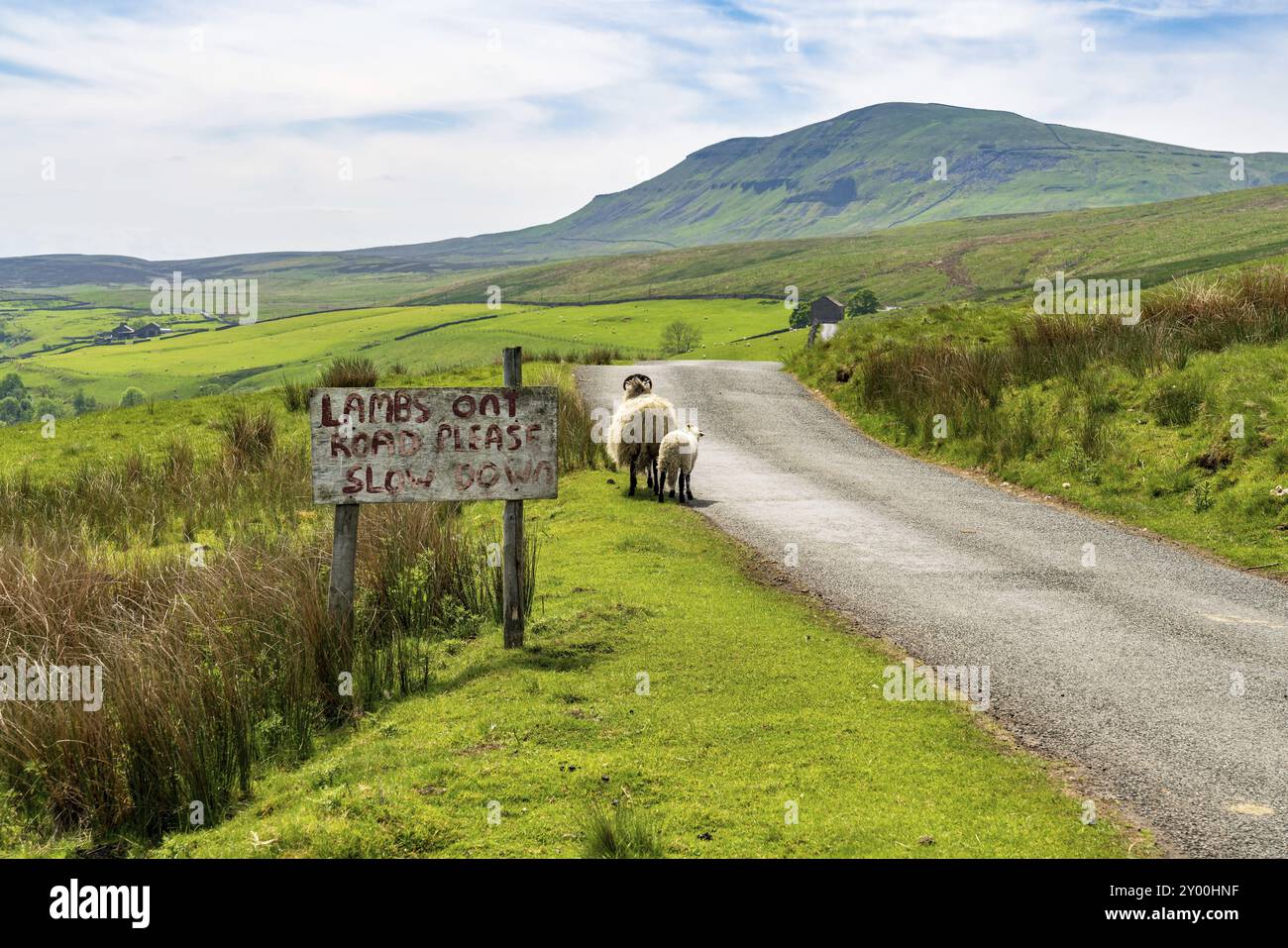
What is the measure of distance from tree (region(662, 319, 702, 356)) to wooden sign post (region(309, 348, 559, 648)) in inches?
3392

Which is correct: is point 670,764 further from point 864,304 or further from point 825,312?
point 864,304

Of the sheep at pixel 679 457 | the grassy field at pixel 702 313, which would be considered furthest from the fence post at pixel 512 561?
the grassy field at pixel 702 313

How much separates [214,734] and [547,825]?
2786 mm

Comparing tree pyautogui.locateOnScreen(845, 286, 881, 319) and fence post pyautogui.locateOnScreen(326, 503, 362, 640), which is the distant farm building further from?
tree pyautogui.locateOnScreen(845, 286, 881, 319)

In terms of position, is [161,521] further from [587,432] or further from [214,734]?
[214,734]

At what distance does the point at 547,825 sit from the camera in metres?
5.43

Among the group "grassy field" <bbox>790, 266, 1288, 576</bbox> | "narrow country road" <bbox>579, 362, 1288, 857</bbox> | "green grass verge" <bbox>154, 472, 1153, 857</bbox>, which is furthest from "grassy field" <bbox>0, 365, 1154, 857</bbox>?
"grassy field" <bbox>790, 266, 1288, 576</bbox>

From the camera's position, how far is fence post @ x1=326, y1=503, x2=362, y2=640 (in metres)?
8.12

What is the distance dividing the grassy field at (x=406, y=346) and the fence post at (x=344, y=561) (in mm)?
105363

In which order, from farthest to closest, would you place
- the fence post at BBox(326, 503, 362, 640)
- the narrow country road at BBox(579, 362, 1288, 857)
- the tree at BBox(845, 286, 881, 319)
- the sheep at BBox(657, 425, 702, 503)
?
the tree at BBox(845, 286, 881, 319) < the sheep at BBox(657, 425, 702, 503) < the fence post at BBox(326, 503, 362, 640) < the narrow country road at BBox(579, 362, 1288, 857)

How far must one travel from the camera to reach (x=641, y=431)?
1591cm

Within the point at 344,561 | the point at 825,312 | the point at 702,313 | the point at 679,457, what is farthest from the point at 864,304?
the point at 344,561

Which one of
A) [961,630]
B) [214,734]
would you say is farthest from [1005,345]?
[214,734]

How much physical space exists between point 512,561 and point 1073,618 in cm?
577
